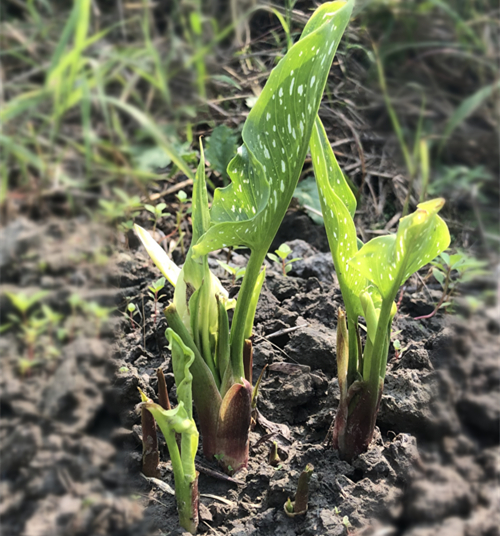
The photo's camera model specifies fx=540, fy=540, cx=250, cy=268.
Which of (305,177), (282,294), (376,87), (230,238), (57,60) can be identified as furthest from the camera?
(305,177)

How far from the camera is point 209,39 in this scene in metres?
0.49

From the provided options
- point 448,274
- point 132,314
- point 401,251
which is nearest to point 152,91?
point 401,251

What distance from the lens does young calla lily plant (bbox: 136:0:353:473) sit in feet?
2.22

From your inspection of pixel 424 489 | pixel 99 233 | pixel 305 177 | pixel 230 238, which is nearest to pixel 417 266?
pixel 230 238

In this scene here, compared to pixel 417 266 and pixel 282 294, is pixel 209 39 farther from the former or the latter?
pixel 282 294

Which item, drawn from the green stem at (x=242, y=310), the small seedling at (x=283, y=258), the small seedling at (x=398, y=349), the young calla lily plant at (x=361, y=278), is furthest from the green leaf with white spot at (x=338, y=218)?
the small seedling at (x=283, y=258)

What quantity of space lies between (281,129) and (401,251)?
0.24 metres

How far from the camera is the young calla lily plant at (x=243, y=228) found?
68cm

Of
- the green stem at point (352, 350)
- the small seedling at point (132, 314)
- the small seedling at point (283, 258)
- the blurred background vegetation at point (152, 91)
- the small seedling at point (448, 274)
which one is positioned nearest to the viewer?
the blurred background vegetation at point (152, 91)

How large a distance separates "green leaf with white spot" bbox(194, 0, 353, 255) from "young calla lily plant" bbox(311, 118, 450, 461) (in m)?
0.10

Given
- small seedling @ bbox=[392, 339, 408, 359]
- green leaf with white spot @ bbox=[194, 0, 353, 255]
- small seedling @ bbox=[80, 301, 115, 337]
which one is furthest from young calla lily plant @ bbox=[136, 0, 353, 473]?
small seedling @ bbox=[392, 339, 408, 359]

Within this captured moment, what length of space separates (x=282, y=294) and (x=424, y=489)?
834 millimetres

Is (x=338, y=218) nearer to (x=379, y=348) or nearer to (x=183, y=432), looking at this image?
(x=379, y=348)

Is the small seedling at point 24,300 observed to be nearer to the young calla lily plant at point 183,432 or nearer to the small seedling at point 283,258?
the young calla lily plant at point 183,432
